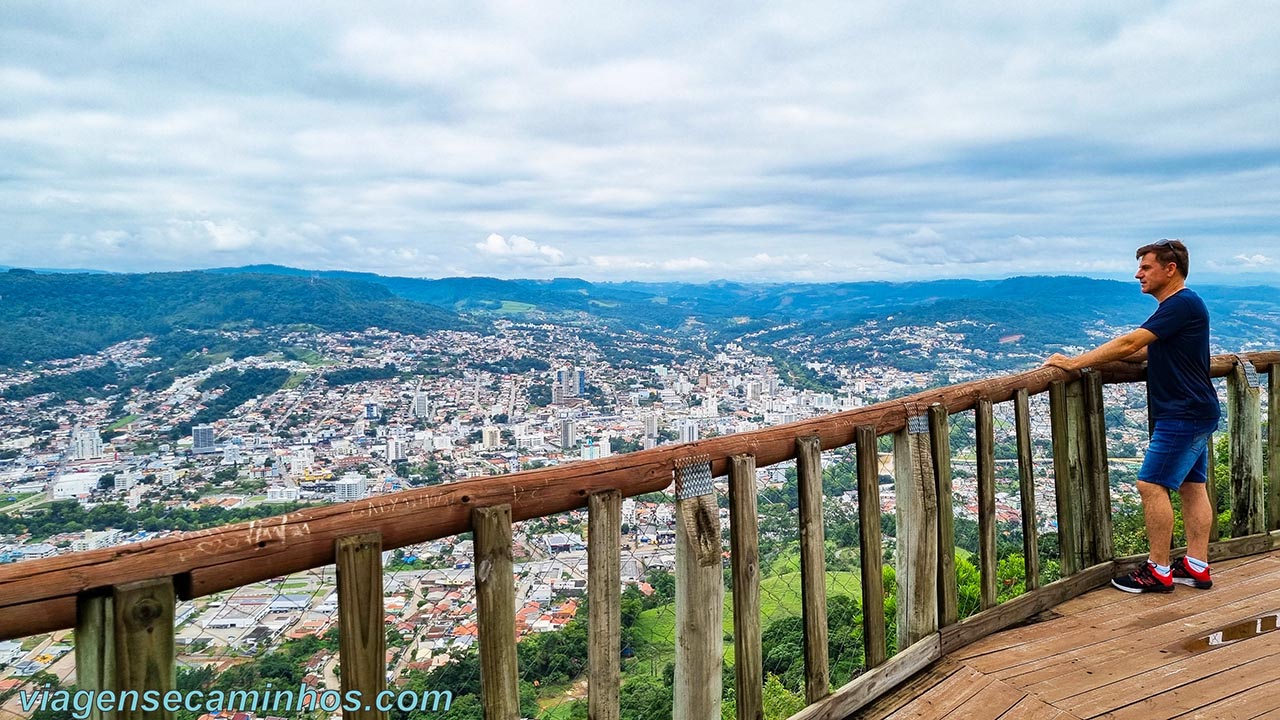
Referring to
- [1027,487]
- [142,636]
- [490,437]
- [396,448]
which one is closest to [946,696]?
[1027,487]

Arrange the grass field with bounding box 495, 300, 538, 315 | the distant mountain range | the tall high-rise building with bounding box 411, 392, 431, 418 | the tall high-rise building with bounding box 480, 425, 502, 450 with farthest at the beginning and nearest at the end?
the grass field with bounding box 495, 300, 538, 315 < the distant mountain range < the tall high-rise building with bounding box 411, 392, 431, 418 < the tall high-rise building with bounding box 480, 425, 502, 450

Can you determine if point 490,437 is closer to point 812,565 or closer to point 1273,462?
point 1273,462

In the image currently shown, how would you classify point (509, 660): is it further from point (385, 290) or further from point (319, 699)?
point (385, 290)

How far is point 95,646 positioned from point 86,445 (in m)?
35.8

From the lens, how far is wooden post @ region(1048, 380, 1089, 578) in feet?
10.9

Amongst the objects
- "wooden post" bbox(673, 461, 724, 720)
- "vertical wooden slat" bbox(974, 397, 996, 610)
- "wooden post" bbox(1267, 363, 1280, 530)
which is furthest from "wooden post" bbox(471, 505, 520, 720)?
"wooden post" bbox(1267, 363, 1280, 530)

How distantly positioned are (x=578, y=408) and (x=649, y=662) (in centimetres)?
4050

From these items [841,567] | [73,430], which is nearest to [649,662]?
[841,567]

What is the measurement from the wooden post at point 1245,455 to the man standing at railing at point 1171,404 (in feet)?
2.24

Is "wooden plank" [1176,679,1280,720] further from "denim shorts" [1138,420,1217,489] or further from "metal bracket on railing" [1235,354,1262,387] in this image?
"metal bracket on railing" [1235,354,1262,387]

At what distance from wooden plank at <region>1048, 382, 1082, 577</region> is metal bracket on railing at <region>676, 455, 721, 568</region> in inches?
82.4

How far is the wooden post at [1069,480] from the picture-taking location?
3.31 meters

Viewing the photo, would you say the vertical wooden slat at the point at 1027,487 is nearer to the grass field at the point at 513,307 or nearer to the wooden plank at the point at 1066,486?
the wooden plank at the point at 1066,486

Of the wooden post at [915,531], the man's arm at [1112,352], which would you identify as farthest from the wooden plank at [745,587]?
the man's arm at [1112,352]
